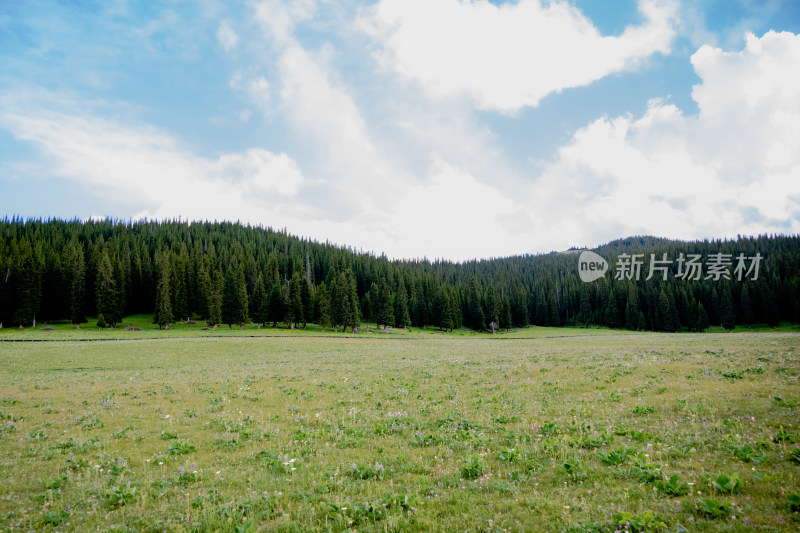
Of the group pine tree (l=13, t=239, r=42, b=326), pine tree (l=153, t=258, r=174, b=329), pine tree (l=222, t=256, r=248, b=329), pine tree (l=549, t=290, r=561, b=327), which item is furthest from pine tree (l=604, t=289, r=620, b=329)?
pine tree (l=13, t=239, r=42, b=326)

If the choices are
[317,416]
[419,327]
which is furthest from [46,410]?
[419,327]

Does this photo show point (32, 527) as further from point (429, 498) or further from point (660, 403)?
point (660, 403)

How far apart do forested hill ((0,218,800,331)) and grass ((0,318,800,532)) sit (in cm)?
8859

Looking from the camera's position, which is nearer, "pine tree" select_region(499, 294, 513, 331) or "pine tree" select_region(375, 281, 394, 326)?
"pine tree" select_region(375, 281, 394, 326)

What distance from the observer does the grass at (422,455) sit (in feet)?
21.4

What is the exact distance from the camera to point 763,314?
123 meters

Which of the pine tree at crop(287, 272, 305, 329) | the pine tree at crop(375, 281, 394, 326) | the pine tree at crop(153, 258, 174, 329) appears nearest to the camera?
the pine tree at crop(153, 258, 174, 329)

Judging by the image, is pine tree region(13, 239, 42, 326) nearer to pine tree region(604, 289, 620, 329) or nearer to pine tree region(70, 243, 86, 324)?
pine tree region(70, 243, 86, 324)

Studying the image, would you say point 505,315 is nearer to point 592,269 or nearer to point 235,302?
point 592,269

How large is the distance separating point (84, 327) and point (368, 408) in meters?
111

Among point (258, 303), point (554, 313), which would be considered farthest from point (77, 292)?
point (554, 313)

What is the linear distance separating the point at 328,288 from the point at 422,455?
120699 mm

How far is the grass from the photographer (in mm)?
6527

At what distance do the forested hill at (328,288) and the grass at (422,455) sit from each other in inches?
3488
